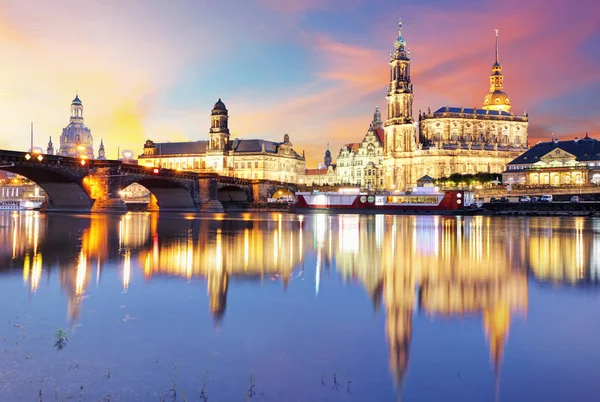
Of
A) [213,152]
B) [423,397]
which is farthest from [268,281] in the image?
[213,152]

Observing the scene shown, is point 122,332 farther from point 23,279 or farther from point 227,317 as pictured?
point 23,279

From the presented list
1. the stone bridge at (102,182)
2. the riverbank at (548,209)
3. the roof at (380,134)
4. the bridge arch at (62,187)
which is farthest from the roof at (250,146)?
the riverbank at (548,209)

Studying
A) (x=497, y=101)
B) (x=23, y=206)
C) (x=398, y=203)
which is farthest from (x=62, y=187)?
(x=497, y=101)

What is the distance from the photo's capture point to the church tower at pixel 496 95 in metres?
162

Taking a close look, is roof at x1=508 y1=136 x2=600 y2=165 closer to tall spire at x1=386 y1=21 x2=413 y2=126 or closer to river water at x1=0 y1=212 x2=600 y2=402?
tall spire at x1=386 y1=21 x2=413 y2=126

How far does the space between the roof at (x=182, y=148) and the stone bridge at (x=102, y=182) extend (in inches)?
2984

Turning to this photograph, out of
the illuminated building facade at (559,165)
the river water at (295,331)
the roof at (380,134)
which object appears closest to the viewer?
the river water at (295,331)

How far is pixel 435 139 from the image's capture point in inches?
5773

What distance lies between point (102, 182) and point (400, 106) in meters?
88.0

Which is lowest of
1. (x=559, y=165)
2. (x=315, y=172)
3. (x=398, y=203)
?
(x=398, y=203)

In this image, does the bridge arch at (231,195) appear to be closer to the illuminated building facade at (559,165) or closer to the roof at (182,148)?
the illuminated building facade at (559,165)

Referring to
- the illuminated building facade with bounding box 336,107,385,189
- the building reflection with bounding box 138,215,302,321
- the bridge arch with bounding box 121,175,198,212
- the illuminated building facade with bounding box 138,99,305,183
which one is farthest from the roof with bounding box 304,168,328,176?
the building reflection with bounding box 138,215,302,321

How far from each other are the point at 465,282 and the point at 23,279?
11.4 m

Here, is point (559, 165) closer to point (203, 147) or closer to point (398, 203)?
point (398, 203)
